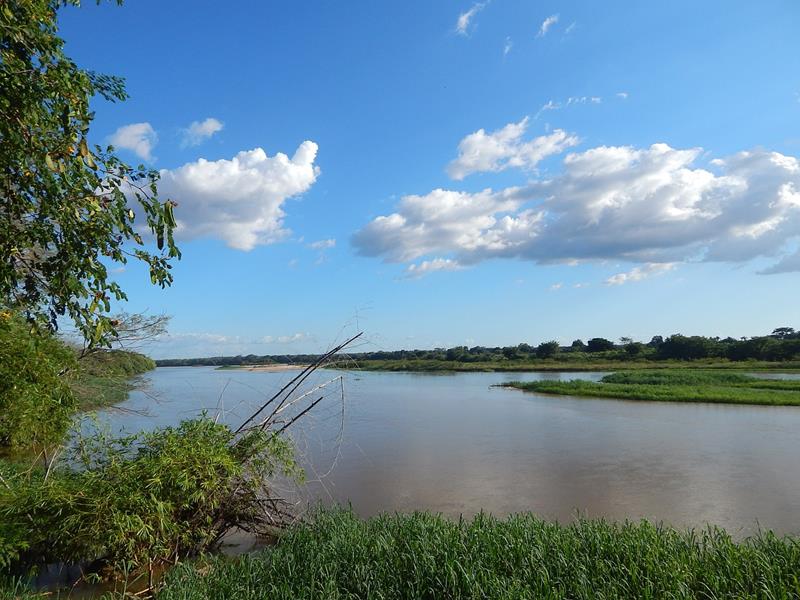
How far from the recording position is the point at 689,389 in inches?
945

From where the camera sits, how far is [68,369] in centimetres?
723

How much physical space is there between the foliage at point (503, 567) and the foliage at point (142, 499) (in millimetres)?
616

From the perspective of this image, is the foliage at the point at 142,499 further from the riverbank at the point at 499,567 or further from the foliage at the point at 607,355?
the foliage at the point at 607,355

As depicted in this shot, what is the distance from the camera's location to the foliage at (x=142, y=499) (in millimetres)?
5008

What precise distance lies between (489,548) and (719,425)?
14.1 metres

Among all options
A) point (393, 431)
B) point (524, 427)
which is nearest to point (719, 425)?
point (524, 427)

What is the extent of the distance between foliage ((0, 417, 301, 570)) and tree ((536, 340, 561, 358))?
5996 centimetres

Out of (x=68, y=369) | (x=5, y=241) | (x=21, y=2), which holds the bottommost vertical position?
(x=68, y=369)

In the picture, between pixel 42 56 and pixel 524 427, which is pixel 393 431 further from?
pixel 42 56

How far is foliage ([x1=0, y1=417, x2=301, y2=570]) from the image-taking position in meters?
5.01

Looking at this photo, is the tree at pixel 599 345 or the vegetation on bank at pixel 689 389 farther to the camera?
the tree at pixel 599 345

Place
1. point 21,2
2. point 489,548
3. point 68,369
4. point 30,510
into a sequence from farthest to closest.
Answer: point 68,369
point 30,510
point 489,548
point 21,2

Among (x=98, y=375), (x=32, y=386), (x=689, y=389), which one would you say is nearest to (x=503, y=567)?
(x=32, y=386)

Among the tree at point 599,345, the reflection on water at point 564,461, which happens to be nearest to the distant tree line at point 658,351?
the tree at point 599,345
